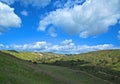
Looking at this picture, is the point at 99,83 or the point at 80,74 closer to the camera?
the point at 99,83

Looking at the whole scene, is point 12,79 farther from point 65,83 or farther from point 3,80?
point 65,83

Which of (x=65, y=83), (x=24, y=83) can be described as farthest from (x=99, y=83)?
(x=24, y=83)

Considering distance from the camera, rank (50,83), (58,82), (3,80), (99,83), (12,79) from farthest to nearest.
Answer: (99,83) < (58,82) < (50,83) < (12,79) < (3,80)

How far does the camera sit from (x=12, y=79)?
3372cm

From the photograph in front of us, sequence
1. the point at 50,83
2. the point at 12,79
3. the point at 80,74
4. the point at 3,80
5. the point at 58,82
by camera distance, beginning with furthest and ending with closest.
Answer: the point at 80,74 < the point at 58,82 < the point at 50,83 < the point at 12,79 < the point at 3,80

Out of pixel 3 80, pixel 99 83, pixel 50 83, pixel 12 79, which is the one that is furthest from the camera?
pixel 99 83

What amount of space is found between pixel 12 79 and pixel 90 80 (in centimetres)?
4425

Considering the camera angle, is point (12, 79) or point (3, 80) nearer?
point (3, 80)

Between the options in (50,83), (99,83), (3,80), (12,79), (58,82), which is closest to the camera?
(3,80)

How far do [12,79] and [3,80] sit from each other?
2720 millimetres

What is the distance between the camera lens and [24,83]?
34844 mm

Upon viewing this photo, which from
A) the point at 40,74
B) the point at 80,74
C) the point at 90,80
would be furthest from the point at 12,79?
the point at 80,74

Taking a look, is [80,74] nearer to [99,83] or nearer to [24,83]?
[99,83]

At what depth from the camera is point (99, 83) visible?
7412 cm
